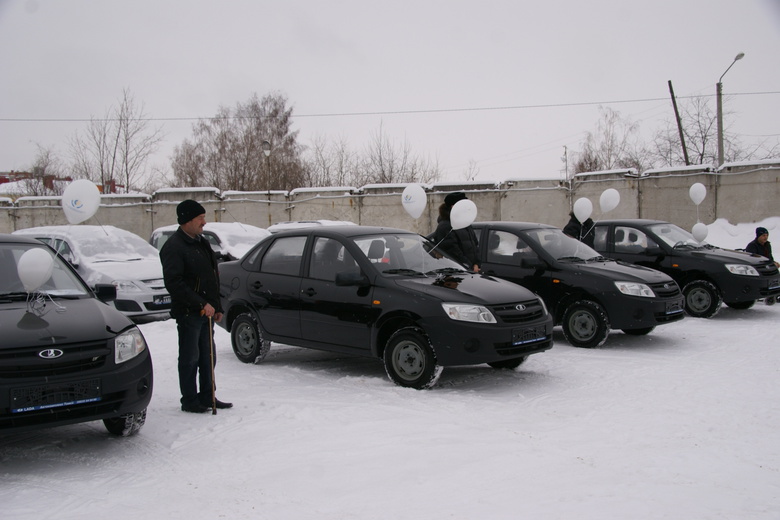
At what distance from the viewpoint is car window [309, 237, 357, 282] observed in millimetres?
7273

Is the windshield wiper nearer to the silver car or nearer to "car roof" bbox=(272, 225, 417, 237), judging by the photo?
"car roof" bbox=(272, 225, 417, 237)

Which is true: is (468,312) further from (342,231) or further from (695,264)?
(695,264)

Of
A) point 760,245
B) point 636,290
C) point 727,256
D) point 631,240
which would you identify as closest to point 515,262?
point 636,290

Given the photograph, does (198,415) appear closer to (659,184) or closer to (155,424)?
(155,424)

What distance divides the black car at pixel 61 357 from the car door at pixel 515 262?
5.57 m

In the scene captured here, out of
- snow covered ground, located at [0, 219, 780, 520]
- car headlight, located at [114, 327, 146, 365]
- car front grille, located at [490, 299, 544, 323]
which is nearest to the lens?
snow covered ground, located at [0, 219, 780, 520]

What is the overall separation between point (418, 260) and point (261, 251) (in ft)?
6.56

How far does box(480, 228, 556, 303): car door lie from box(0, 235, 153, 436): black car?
5.57 m

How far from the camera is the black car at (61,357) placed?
4418 mm

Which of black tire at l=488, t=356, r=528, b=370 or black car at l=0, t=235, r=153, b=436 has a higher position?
black car at l=0, t=235, r=153, b=436

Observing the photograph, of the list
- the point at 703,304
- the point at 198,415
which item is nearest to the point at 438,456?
the point at 198,415

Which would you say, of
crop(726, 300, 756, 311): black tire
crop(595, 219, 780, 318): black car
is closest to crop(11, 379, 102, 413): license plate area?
crop(595, 219, 780, 318): black car

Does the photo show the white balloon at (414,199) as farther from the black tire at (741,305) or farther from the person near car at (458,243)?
the black tire at (741,305)

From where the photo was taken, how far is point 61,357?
4.58m
